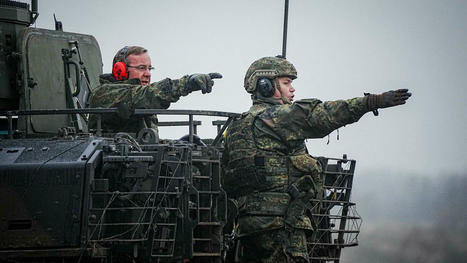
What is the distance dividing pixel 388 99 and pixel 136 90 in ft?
10.9

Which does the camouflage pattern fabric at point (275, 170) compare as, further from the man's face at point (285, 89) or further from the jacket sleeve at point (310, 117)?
the man's face at point (285, 89)

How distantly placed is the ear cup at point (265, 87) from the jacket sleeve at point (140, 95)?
3.37 ft

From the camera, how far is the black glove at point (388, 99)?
446 inches

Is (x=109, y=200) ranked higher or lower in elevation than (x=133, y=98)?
lower

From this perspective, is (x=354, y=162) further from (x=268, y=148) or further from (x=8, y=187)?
(x=8, y=187)

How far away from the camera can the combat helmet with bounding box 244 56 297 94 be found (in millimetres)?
12977

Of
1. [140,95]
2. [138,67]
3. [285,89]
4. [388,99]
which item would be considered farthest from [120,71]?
[388,99]

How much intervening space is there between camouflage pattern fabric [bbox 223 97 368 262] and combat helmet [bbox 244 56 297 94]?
531 mm

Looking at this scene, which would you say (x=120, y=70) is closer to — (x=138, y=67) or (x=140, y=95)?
(x=138, y=67)

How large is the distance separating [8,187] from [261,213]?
313 cm

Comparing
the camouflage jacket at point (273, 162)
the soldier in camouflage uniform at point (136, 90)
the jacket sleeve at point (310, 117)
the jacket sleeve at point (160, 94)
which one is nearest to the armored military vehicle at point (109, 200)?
the soldier in camouflage uniform at point (136, 90)

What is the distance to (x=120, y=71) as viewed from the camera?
44.8 feet

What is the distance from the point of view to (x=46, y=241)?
10.5 meters

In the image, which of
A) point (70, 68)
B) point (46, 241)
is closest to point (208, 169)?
point (46, 241)
